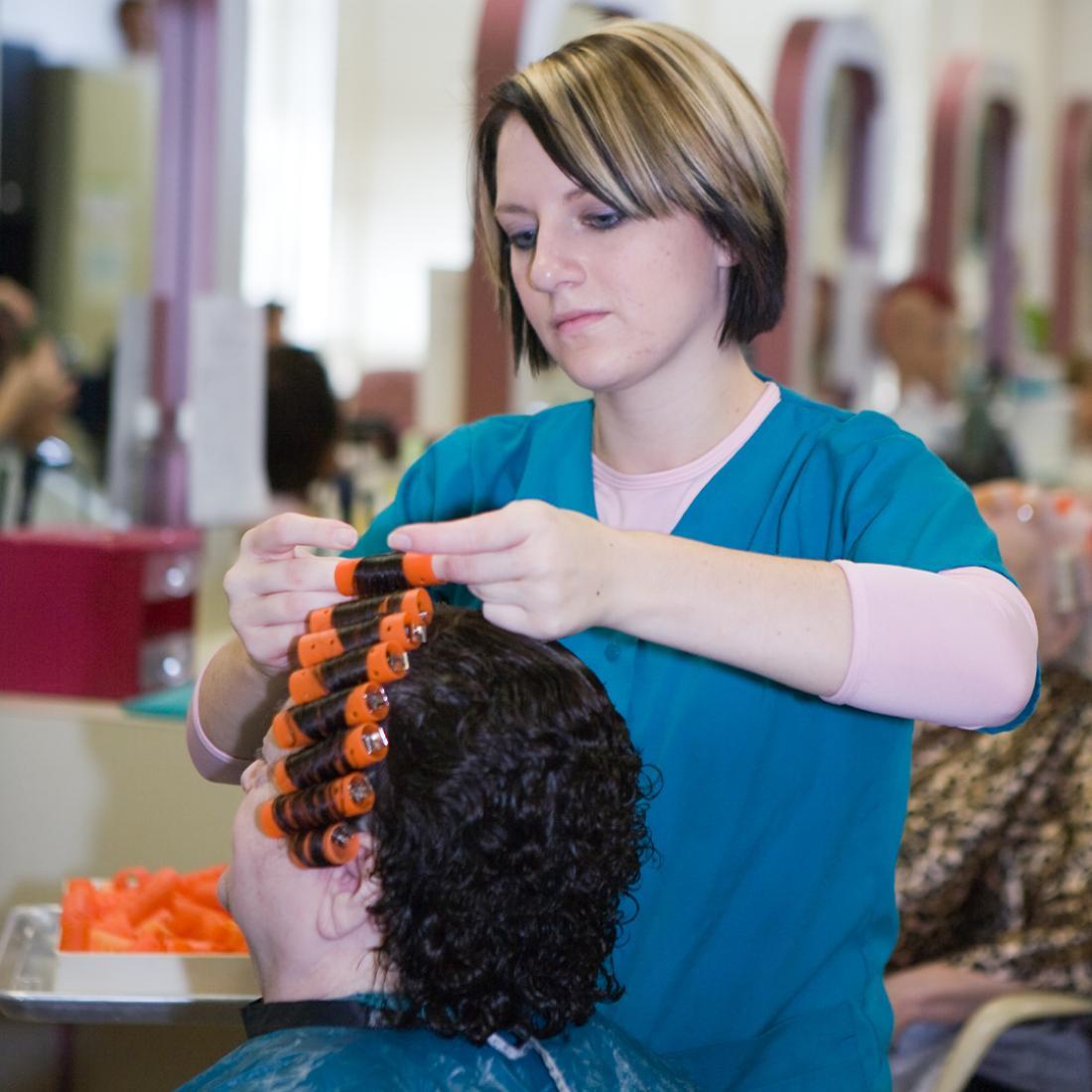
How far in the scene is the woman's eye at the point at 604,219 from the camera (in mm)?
1067

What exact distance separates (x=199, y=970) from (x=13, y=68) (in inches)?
76.6

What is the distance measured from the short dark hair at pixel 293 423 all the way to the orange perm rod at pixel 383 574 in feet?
5.38

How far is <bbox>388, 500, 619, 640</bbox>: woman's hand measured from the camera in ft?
2.67

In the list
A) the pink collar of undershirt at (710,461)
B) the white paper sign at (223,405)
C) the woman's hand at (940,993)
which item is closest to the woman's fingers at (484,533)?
the pink collar of undershirt at (710,461)

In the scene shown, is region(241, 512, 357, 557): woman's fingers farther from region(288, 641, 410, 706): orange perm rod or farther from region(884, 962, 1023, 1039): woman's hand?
region(884, 962, 1023, 1039): woman's hand

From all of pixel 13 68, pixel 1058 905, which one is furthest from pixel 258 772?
pixel 13 68

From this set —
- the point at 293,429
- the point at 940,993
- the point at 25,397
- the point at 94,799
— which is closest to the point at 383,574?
the point at 94,799

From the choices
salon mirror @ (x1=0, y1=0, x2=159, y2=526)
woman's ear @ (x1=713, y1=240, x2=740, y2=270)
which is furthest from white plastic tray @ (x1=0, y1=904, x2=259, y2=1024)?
salon mirror @ (x1=0, y1=0, x2=159, y2=526)

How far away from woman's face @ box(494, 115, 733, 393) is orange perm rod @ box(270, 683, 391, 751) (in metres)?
0.28

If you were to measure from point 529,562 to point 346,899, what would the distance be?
30 centimetres

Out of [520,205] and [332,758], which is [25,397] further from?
[332,758]

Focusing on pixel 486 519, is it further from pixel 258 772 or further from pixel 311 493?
pixel 311 493

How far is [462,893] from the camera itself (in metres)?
0.96

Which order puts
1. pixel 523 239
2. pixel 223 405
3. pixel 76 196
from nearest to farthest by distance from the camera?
pixel 523 239, pixel 223 405, pixel 76 196
